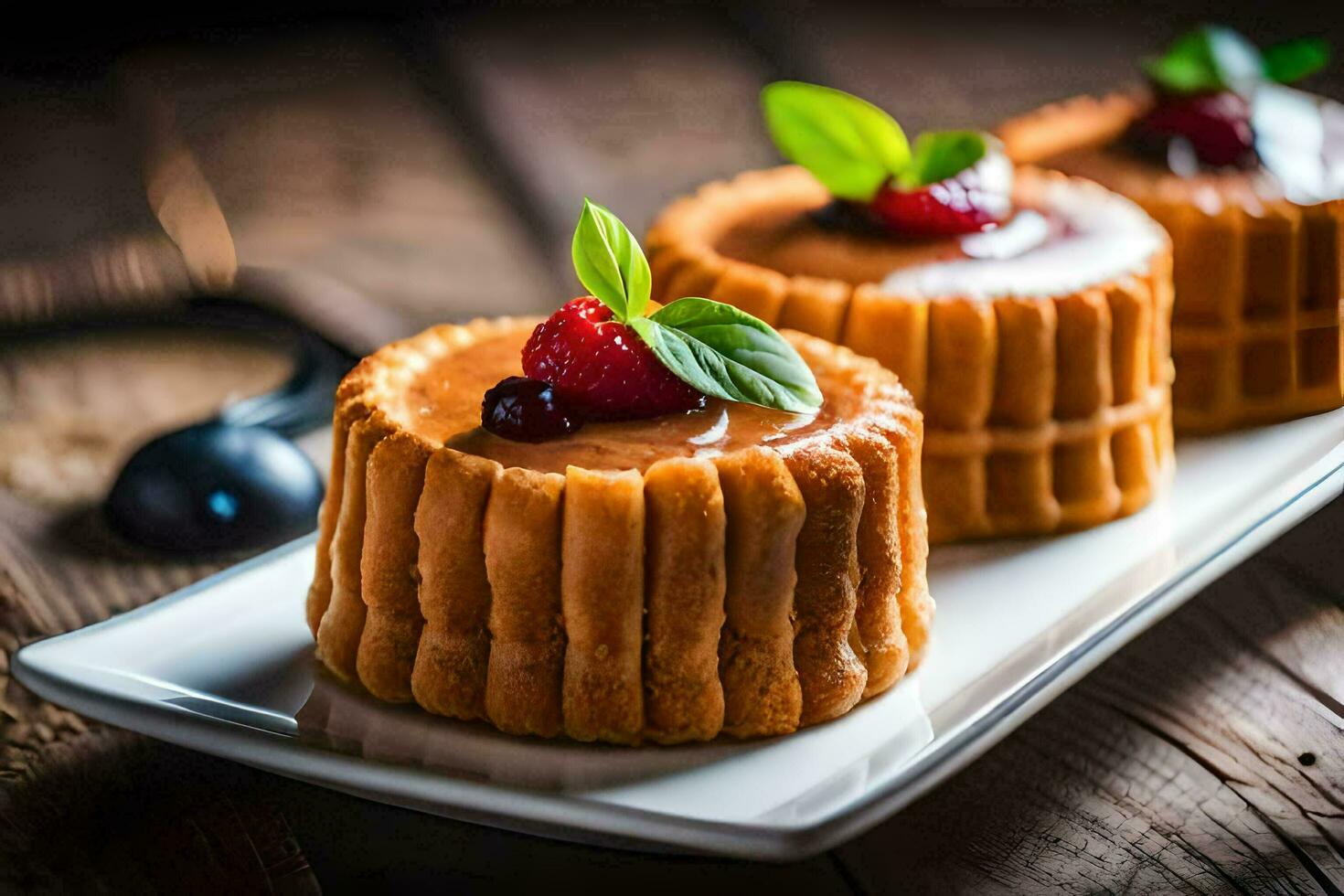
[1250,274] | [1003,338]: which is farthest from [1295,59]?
[1003,338]

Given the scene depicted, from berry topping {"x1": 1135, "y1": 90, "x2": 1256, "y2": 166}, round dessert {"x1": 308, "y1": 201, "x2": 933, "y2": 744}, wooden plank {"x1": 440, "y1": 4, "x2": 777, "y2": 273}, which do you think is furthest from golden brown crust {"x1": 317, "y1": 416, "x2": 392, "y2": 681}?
wooden plank {"x1": 440, "y1": 4, "x2": 777, "y2": 273}

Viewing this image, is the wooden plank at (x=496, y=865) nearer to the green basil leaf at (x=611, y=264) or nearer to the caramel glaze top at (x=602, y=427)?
the caramel glaze top at (x=602, y=427)

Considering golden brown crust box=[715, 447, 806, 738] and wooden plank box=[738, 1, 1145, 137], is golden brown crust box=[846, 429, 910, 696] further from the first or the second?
wooden plank box=[738, 1, 1145, 137]

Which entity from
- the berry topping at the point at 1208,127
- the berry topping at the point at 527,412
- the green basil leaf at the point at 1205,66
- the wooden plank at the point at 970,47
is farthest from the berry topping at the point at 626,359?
the wooden plank at the point at 970,47

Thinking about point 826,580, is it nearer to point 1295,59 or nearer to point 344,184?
point 1295,59

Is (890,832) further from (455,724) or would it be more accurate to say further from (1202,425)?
(1202,425)

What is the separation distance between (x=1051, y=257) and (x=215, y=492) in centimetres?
115

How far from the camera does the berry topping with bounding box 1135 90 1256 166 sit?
2.63 meters

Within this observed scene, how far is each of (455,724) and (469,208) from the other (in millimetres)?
2431

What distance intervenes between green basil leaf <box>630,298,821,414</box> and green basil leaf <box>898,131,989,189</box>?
60cm

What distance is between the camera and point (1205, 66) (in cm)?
276

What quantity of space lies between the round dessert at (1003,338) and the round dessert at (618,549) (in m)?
0.34

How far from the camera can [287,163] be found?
4.07m

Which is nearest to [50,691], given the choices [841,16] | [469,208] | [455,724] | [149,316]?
[455,724]
